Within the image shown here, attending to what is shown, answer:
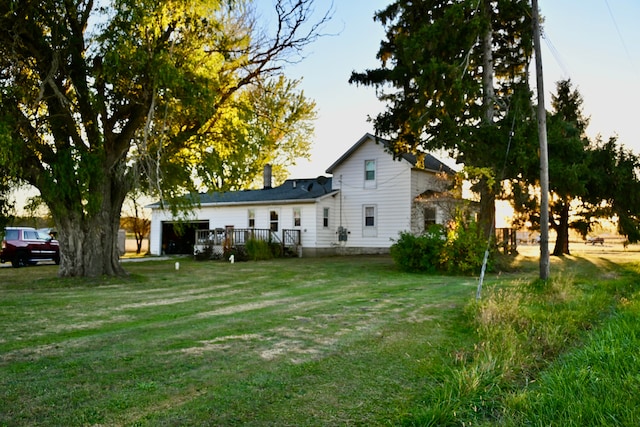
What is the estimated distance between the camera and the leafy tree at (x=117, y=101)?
500 inches

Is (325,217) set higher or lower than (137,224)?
higher

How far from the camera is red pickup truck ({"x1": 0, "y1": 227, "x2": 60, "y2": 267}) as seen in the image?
20578mm

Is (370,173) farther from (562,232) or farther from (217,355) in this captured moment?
(217,355)

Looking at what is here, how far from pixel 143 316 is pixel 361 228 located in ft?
69.8

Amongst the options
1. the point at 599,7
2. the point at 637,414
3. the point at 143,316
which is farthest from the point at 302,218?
the point at 637,414

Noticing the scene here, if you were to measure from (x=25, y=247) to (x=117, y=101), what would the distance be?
10.2m

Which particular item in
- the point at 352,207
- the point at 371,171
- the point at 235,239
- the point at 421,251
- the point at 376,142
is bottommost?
the point at 421,251

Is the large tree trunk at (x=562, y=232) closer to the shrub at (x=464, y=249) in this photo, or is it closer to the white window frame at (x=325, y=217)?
the white window frame at (x=325, y=217)

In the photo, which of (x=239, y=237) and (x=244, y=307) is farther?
(x=239, y=237)

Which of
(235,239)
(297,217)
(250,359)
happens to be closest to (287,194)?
(297,217)

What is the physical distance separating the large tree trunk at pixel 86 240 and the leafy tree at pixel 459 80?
425 inches

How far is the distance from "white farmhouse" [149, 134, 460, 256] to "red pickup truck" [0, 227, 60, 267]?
6844mm

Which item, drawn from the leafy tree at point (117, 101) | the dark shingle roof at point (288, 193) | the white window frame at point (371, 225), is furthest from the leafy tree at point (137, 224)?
the leafy tree at point (117, 101)

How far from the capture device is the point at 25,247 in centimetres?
2084
